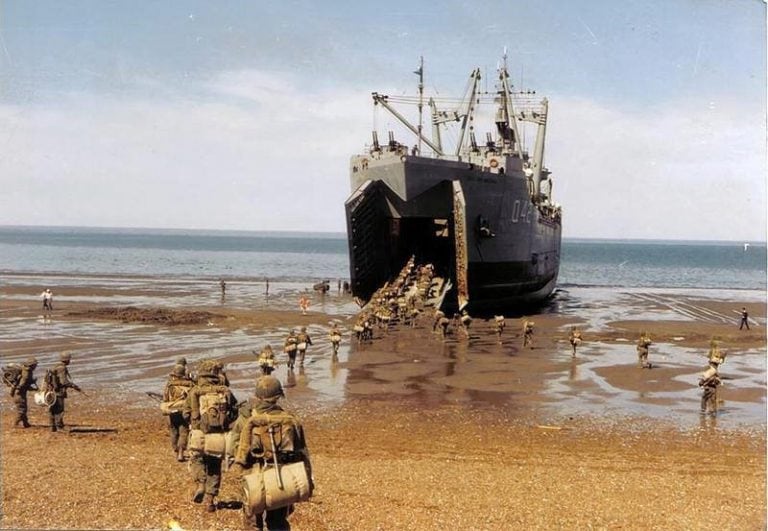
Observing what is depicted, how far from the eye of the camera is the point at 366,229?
1329 inches

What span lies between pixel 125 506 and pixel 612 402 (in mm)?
12080

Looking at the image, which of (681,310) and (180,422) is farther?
(681,310)

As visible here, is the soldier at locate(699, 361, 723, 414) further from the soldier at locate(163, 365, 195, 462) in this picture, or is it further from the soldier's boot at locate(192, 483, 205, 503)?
the soldier's boot at locate(192, 483, 205, 503)

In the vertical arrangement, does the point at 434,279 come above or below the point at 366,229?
below

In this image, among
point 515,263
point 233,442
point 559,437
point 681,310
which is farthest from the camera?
point 681,310

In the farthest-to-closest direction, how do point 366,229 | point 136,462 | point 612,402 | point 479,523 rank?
point 366,229 → point 612,402 → point 136,462 → point 479,523

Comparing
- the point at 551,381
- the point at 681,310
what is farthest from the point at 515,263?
the point at 551,381

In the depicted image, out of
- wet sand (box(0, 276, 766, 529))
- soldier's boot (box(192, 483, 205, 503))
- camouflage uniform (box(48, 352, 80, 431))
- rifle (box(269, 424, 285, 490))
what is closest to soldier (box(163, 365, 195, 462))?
wet sand (box(0, 276, 766, 529))

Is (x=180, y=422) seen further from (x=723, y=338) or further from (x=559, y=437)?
(x=723, y=338)

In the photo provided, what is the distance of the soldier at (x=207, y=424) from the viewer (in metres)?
8.26

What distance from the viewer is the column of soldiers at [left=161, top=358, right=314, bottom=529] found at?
6656 mm

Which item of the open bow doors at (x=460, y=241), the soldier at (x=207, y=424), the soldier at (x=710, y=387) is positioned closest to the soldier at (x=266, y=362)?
the soldier at (x=207, y=424)

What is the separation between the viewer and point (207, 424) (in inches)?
326

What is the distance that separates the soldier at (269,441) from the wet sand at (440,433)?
1.66 meters
